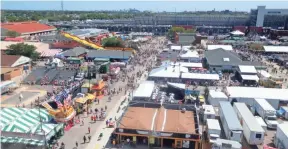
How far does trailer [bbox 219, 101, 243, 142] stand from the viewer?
17141 mm

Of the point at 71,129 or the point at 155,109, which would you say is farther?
the point at 155,109

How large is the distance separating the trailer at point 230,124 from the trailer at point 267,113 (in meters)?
2.82

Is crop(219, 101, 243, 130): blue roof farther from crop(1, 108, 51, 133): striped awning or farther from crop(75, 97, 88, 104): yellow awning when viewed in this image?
crop(1, 108, 51, 133): striped awning

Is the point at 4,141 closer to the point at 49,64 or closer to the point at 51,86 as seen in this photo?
the point at 51,86

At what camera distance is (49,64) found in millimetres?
37688

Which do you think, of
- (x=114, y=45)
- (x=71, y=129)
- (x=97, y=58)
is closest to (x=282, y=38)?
(x=114, y=45)

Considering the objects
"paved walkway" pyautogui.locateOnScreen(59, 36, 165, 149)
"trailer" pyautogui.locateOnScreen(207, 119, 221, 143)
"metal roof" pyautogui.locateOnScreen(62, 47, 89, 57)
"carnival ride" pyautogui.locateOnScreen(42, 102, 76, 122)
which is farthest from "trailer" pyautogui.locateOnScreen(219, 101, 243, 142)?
"metal roof" pyautogui.locateOnScreen(62, 47, 89, 57)

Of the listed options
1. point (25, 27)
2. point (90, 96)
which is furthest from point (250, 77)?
point (25, 27)

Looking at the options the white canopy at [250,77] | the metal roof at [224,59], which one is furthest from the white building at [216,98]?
the metal roof at [224,59]

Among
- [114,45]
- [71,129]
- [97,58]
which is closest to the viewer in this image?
[71,129]

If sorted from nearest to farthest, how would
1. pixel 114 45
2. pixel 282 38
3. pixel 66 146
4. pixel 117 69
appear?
pixel 66 146
pixel 117 69
pixel 114 45
pixel 282 38

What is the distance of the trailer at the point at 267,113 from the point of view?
20361 mm

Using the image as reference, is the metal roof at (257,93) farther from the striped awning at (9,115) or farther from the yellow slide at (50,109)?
the striped awning at (9,115)

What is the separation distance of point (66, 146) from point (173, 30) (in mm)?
61931
